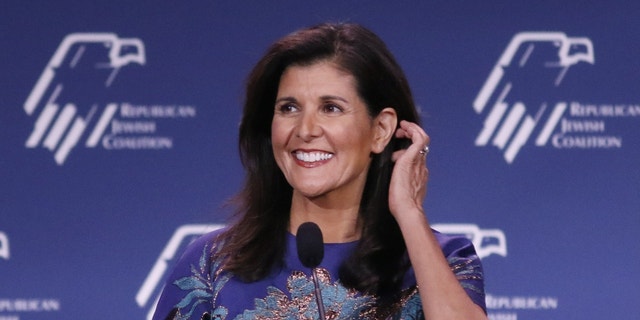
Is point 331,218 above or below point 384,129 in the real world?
below

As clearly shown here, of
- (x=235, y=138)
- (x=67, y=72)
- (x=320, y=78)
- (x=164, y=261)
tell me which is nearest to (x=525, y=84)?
(x=235, y=138)

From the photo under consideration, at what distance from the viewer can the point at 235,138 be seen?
4203 millimetres

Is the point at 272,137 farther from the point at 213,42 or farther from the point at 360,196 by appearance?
the point at 213,42

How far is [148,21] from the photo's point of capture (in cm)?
418

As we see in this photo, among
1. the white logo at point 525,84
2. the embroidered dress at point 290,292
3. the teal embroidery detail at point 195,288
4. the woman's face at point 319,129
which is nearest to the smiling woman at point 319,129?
the woman's face at point 319,129

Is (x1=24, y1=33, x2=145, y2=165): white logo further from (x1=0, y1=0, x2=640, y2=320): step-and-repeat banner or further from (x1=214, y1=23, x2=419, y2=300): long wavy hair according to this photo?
(x1=214, y1=23, x2=419, y2=300): long wavy hair

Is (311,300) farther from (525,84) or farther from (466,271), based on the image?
(525,84)

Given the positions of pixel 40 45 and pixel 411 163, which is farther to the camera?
pixel 40 45

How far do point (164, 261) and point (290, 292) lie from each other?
5.65ft

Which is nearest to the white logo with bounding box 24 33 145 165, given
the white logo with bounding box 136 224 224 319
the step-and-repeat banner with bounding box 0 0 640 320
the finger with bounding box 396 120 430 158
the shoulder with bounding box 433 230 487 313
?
the step-and-repeat banner with bounding box 0 0 640 320

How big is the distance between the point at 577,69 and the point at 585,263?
660mm

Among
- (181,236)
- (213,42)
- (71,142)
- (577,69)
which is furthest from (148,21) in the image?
(577,69)

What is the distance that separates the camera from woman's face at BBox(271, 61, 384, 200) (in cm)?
248

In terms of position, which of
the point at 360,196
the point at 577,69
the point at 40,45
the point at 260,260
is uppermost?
the point at 577,69
